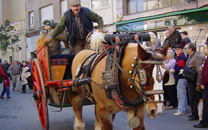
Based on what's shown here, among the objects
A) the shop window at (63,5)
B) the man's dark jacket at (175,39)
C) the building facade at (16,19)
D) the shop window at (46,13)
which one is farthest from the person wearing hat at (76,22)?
the building facade at (16,19)

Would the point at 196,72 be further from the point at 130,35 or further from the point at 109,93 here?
the point at 109,93

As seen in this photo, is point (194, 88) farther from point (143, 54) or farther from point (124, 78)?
point (143, 54)

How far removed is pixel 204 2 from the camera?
431 inches

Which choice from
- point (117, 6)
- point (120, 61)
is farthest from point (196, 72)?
point (117, 6)

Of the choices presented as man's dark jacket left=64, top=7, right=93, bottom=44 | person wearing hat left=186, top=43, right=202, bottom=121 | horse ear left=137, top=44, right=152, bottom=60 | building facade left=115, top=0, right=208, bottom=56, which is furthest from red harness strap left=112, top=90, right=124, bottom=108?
building facade left=115, top=0, right=208, bottom=56

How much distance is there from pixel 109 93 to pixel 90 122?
2848 millimetres

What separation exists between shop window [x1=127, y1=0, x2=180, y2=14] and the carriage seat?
9.90 metres

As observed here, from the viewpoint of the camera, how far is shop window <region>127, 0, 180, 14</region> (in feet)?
42.1

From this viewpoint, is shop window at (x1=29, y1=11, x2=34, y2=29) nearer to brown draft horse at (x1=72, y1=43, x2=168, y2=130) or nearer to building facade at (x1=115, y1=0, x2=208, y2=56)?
building facade at (x1=115, y1=0, x2=208, y2=56)

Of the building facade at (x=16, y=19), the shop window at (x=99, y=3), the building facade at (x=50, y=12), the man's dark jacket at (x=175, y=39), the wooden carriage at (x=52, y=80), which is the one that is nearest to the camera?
the wooden carriage at (x=52, y=80)

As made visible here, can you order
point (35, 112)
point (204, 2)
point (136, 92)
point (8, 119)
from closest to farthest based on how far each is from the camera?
point (136, 92)
point (8, 119)
point (35, 112)
point (204, 2)

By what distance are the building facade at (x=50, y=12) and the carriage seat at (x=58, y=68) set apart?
11478mm

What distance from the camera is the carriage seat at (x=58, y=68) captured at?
4492mm

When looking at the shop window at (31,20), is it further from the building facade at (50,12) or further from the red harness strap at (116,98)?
the red harness strap at (116,98)
